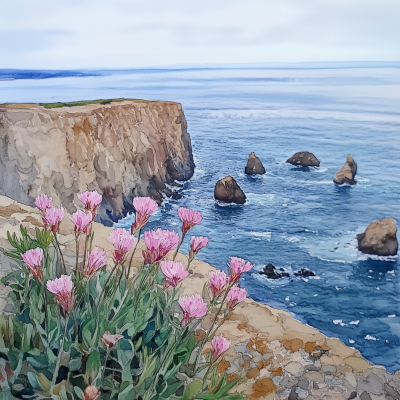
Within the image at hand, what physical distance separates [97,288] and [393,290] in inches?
234

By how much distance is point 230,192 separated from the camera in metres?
7.36

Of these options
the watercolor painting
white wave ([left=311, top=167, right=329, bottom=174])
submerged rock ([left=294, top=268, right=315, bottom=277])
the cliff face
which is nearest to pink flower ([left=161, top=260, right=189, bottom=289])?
the watercolor painting

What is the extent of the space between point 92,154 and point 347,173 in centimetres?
510

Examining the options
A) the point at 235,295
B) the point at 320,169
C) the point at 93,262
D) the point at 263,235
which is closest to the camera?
the point at 93,262

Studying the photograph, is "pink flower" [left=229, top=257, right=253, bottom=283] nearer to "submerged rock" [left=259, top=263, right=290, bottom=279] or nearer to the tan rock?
the tan rock

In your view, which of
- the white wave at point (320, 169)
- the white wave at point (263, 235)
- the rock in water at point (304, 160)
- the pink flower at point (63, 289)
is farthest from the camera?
the white wave at point (320, 169)

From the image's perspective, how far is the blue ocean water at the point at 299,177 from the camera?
5809 mm

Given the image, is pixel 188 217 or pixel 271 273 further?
pixel 271 273

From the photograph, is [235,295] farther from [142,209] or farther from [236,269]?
[142,209]

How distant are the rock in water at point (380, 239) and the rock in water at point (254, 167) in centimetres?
217

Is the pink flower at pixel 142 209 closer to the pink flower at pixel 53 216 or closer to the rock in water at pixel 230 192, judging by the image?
the pink flower at pixel 53 216

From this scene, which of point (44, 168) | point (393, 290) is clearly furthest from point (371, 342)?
point (44, 168)

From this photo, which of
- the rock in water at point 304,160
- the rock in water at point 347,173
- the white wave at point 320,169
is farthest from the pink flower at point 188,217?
the white wave at point 320,169

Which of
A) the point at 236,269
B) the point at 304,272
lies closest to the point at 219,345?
the point at 236,269
